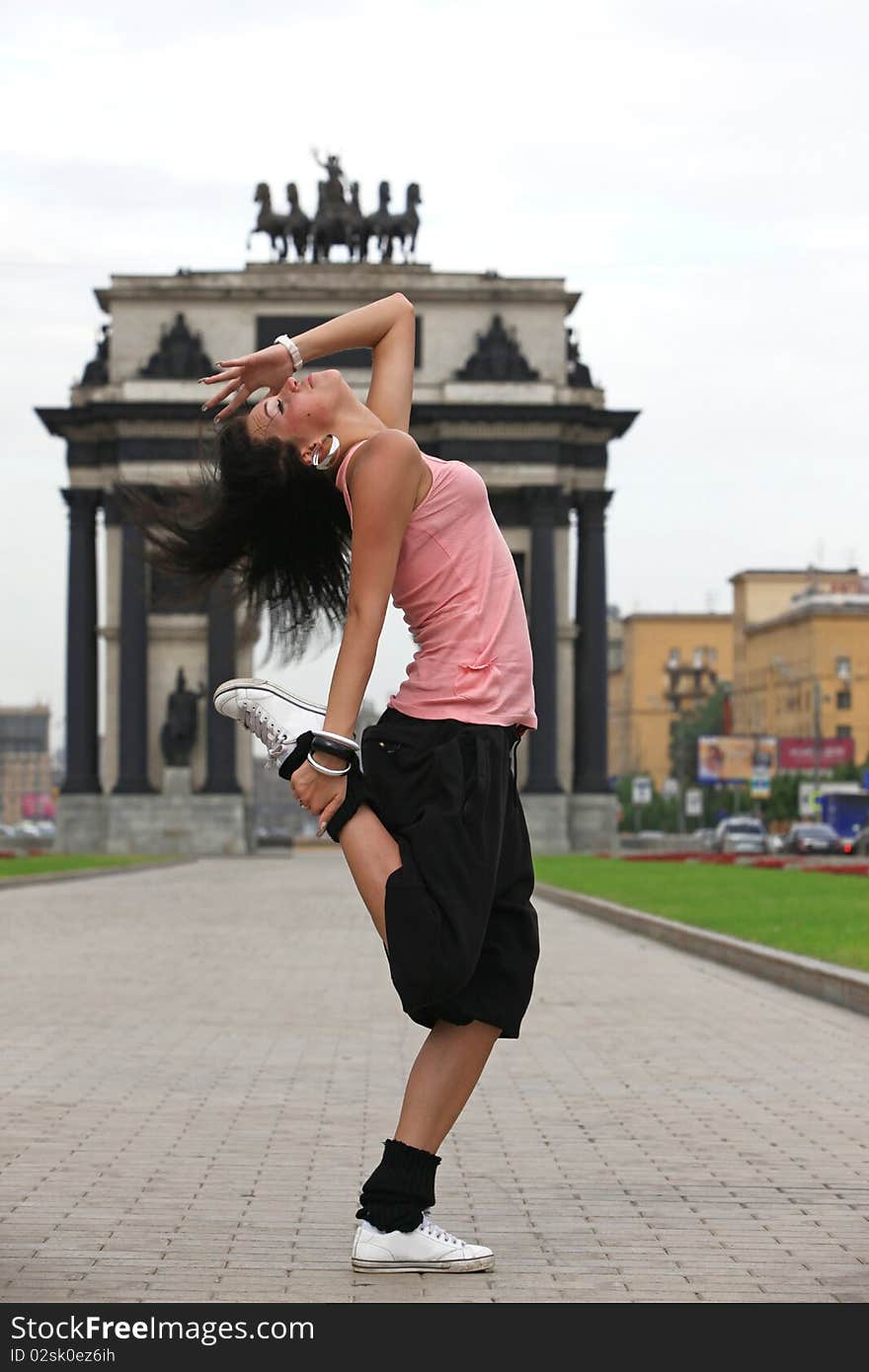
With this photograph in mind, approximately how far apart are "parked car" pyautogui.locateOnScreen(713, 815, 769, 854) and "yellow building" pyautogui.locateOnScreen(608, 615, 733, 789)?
98661 mm

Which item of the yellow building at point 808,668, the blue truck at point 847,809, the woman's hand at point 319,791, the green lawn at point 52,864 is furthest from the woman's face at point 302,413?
the yellow building at point 808,668

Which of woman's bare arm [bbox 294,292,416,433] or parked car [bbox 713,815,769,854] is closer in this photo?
woman's bare arm [bbox 294,292,416,433]

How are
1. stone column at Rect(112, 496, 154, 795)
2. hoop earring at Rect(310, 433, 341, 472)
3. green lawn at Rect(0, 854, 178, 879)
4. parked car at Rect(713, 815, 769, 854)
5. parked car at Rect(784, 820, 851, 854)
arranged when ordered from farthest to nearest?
parked car at Rect(713, 815, 769, 854) < stone column at Rect(112, 496, 154, 795) < parked car at Rect(784, 820, 851, 854) < green lawn at Rect(0, 854, 178, 879) < hoop earring at Rect(310, 433, 341, 472)

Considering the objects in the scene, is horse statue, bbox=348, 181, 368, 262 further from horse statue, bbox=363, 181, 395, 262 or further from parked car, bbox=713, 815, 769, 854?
parked car, bbox=713, 815, 769, 854

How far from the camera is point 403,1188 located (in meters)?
6.37

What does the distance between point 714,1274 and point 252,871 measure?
5041 centimetres

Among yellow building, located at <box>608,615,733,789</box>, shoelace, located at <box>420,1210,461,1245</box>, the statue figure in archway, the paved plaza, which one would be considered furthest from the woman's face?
yellow building, located at <box>608,615,733,789</box>

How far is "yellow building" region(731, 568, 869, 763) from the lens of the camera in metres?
151

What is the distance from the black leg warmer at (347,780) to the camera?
625 centimetres

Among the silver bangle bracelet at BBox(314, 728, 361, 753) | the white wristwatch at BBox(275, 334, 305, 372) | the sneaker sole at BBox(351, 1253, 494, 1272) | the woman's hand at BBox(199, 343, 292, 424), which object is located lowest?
the sneaker sole at BBox(351, 1253, 494, 1272)

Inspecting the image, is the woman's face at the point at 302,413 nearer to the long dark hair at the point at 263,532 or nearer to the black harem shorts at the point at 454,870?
the long dark hair at the point at 263,532

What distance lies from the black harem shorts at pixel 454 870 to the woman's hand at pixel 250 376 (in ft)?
3.39

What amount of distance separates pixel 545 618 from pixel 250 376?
68.0m
